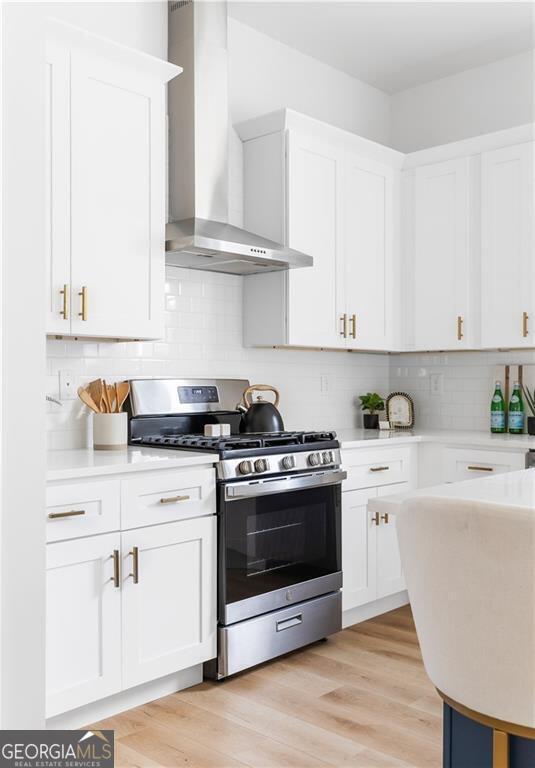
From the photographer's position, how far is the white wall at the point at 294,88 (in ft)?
12.8

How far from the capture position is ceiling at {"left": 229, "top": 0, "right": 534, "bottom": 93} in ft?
12.3

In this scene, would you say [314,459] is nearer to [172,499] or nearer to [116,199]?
[172,499]

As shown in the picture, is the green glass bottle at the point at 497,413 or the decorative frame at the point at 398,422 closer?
the green glass bottle at the point at 497,413

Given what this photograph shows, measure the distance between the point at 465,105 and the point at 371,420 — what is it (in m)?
2.03

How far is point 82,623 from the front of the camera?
2.44 m

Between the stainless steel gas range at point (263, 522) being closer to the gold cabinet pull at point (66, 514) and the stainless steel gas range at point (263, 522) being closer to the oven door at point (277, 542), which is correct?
the oven door at point (277, 542)

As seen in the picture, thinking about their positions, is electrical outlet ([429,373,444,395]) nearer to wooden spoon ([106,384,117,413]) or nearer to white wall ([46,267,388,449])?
white wall ([46,267,388,449])

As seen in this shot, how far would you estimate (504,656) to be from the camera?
128 cm

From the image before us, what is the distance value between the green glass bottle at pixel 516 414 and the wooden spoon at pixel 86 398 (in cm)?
237

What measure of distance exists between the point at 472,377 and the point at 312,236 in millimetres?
1405

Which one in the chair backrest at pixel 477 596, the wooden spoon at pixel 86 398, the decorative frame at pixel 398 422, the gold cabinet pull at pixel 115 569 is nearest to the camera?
the chair backrest at pixel 477 596

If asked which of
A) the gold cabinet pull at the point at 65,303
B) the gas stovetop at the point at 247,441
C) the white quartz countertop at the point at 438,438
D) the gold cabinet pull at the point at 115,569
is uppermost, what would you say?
the gold cabinet pull at the point at 65,303

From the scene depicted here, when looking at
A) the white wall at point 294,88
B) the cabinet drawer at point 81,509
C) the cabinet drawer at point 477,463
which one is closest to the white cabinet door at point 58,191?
the cabinet drawer at point 81,509

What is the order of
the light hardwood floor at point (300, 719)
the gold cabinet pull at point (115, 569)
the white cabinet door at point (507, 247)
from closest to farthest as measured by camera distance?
the light hardwood floor at point (300, 719)
the gold cabinet pull at point (115, 569)
the white cabinet door at point (507, 247)
